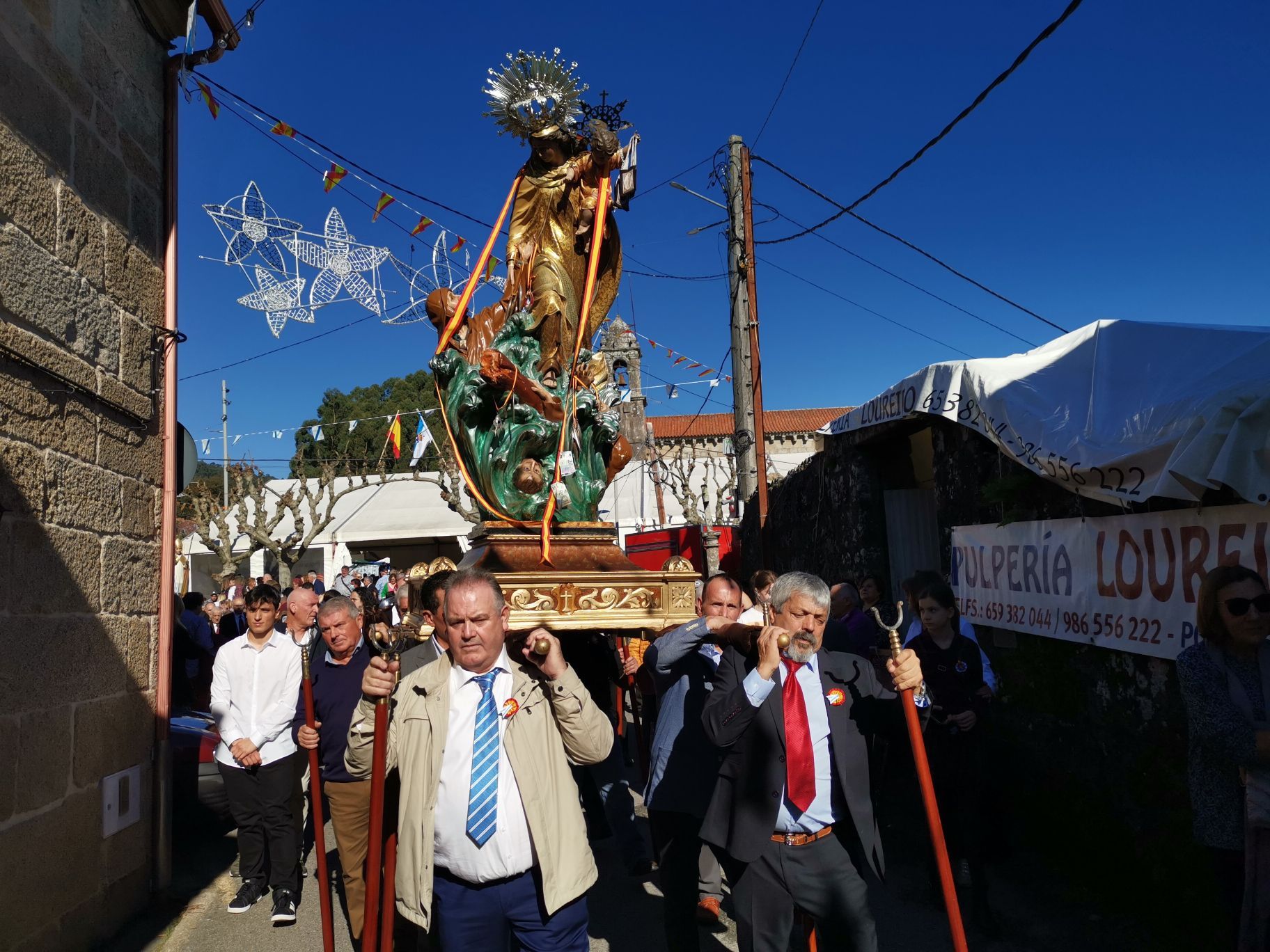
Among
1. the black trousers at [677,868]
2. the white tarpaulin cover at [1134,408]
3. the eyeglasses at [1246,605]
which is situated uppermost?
the white tarpaulin cover at [1134,408]

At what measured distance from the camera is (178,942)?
194 inches

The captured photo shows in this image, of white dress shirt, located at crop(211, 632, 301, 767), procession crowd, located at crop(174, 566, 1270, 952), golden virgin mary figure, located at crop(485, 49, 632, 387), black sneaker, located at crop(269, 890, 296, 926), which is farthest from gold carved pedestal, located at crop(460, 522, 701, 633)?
black sneaker, located at crop(269, 890, 296, 926)

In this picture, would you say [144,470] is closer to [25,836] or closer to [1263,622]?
[25,836]

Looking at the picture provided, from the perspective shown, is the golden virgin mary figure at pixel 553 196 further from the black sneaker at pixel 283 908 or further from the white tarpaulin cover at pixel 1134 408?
the black sneaker at pixel 283 908

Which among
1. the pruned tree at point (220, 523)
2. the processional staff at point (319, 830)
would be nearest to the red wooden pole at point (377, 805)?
the processional staff at point (319, 830)

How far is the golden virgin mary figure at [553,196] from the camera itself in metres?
4.66

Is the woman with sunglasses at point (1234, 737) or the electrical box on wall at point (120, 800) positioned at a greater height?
the woman with sunglasses at point (1234, 737)

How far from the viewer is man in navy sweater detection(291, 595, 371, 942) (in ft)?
15.3

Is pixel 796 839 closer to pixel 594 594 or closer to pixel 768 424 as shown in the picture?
pixel 594 594

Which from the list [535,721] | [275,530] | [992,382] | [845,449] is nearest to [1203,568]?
[992,382]

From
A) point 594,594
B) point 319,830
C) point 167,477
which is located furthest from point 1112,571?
point 167,477

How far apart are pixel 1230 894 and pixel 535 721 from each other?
96.5 inches

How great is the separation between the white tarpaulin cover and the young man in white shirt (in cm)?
466

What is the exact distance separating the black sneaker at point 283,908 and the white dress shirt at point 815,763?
3.35m
